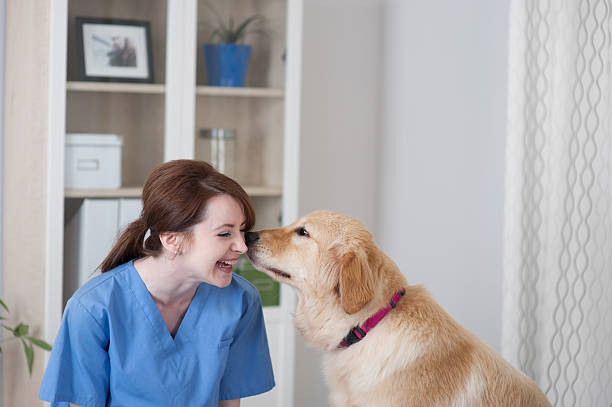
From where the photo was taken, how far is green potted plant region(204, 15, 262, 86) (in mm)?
2229

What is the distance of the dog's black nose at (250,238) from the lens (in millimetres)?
1425

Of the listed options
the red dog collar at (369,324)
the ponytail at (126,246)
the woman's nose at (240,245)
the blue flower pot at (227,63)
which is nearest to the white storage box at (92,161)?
the blue flower pot at (227,63)

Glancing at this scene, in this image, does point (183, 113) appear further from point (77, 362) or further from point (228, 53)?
point (77, 362)

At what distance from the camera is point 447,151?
2.38 m

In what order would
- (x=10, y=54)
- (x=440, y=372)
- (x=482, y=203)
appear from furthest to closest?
(x=482, y=203) < (x=10, y=54) < (x=440, y=372)

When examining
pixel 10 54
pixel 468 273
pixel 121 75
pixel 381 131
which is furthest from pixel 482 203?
pixel 10 54

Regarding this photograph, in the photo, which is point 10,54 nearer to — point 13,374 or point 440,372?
point 13,374

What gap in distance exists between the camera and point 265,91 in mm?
2320

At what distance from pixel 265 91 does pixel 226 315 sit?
3.76ft

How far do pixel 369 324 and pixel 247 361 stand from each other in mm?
354

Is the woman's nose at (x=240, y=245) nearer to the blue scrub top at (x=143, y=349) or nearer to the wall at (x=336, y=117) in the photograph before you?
the blue scrub top at (x=143, y=349)

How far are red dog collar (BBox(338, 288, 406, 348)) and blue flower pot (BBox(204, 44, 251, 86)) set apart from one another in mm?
1255

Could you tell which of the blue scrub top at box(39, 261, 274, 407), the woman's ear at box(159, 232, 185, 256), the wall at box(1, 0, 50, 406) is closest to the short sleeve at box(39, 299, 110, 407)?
the blue scrub top at box(39, 261, 274, 407)

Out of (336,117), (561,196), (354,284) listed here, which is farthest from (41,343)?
(561,196)
